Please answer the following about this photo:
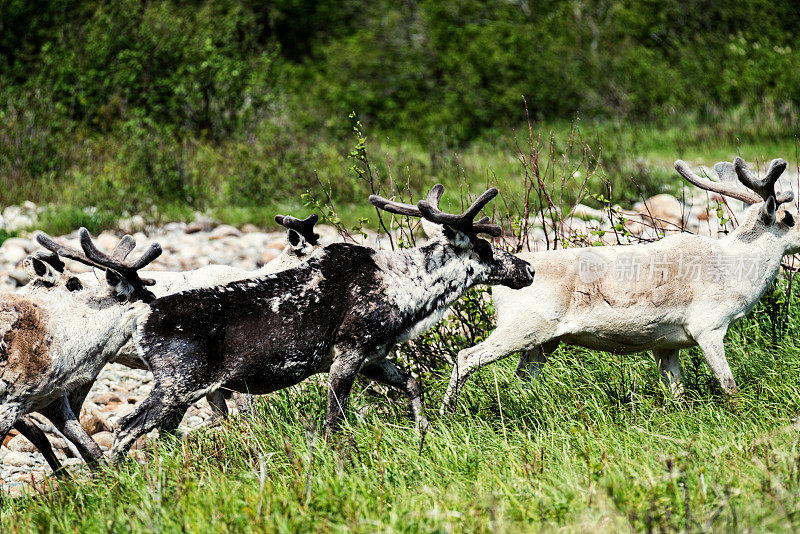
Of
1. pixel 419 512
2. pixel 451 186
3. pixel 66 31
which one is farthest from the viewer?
pixel 66 31

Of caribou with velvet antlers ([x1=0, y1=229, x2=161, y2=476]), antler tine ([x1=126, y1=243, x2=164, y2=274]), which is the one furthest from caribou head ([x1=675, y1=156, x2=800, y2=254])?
caribou with velvet antlers ([x1=0, y1=229, x2=161, y2=476])

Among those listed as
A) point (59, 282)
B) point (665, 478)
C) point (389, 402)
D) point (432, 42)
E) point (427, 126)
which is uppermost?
point (59, 282)

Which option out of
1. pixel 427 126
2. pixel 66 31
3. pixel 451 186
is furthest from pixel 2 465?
pixel 427 126

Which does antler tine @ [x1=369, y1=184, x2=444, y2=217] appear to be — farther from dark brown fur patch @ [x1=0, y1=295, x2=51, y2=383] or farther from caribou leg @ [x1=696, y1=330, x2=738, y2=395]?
dark brown fur patch @ [x1=0, y1=295, x2=51, y2=383]

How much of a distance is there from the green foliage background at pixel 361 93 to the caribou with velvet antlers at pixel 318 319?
316 inches

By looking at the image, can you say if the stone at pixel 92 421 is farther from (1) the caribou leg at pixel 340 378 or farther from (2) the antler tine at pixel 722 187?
(2) the antler tine at pixel 722 187

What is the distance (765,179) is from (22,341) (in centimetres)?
513

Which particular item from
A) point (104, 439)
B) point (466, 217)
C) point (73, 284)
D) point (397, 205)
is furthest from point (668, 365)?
point (104, 439)

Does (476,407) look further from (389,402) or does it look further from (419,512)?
(419,512)

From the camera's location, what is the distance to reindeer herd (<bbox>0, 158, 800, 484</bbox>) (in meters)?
5.43

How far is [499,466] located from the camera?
5270 mm

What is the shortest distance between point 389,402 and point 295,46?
33.8m

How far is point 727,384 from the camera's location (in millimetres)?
6293

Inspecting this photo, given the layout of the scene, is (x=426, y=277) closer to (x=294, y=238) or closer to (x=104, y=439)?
(x=294, y=238)
